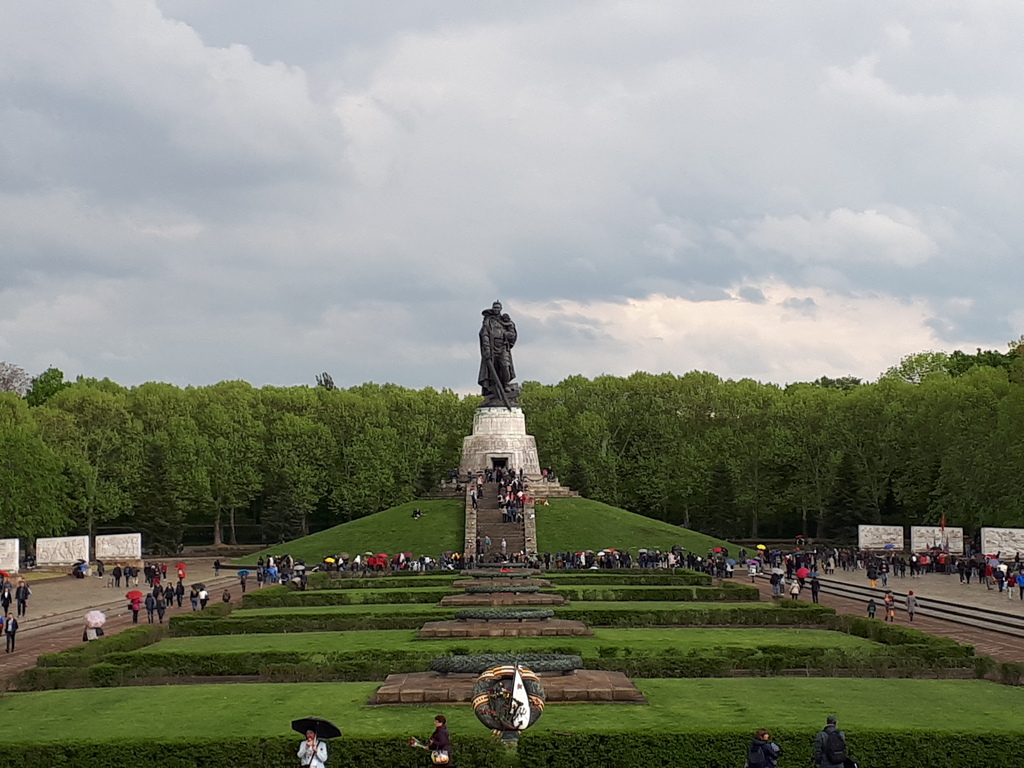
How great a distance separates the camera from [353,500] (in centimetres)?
7594

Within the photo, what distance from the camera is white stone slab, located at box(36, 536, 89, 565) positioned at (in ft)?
178

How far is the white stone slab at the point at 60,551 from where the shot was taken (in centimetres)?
5412

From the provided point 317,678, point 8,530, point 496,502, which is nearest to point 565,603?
point 317,678

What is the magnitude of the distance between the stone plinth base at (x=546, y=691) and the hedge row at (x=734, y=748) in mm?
3398

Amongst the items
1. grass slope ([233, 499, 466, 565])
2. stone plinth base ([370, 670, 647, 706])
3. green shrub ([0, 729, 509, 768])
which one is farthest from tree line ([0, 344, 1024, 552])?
green shrub ([0, 729, 509, 768])

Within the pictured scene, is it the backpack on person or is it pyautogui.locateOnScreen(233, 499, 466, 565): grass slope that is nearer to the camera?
the backpack on person

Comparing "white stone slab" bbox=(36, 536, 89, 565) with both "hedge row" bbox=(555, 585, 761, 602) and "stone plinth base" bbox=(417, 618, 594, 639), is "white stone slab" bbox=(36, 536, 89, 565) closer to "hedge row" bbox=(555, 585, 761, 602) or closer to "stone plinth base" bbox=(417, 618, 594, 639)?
"hedge row" bbox=(555, 585, 761, 602)

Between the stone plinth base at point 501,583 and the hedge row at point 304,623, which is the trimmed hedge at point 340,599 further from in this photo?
the hedge row at point 304,623

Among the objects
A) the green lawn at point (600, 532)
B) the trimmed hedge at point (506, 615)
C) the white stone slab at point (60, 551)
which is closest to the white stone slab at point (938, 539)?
the green lawn at point (600, 532)

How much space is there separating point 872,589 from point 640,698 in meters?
24.8

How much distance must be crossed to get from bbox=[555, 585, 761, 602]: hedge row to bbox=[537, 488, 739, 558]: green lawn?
1600 cm

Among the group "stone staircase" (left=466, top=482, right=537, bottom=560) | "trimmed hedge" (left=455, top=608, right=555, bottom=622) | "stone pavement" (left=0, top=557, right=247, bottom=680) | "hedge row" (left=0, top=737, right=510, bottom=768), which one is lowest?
"stone pavement" (left=0, top=557, right=247, bottom=680)

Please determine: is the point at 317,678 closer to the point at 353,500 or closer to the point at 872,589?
the point at 872,589

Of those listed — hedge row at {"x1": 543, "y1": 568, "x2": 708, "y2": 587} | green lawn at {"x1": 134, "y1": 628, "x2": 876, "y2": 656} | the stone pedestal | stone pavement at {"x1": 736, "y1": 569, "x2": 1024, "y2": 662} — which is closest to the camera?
green lawn at {"x1": 134, "y1": 628, "x2": 876, "y2": 656}
